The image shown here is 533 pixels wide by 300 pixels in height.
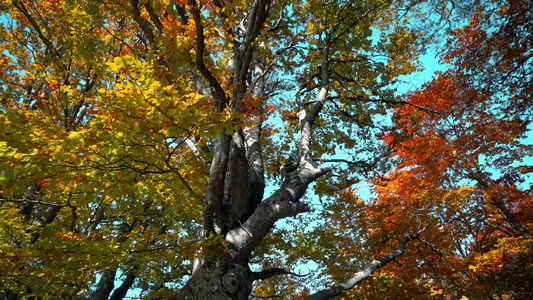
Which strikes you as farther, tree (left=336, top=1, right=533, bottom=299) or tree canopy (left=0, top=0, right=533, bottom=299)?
tree (left=336, top=1, right=533, bottom=299)

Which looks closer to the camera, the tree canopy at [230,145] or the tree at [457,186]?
the tree canopy at [230,145]

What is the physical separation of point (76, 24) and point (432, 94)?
468 inches

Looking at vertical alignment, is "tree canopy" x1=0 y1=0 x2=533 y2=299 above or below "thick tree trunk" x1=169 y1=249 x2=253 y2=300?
above

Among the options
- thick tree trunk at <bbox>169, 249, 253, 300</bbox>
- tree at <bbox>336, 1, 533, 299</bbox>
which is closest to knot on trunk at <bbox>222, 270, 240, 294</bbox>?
thick tree trunk at <bbox>169, 249, 253, 300</bbox>

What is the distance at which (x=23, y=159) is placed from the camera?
6.94ft

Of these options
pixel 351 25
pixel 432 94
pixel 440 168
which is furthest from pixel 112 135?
pixel 432 94

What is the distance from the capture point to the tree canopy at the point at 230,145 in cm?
268

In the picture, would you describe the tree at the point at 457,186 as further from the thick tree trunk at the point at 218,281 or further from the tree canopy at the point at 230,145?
the thick tree trunk at the point at 218,281

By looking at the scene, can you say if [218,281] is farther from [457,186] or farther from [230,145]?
[457,186]

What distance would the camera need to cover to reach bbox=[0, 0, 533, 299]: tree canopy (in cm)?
268

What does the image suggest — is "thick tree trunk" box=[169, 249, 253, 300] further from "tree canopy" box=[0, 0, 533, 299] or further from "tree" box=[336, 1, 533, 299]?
"tree" box=[336, 1, 533, 299]

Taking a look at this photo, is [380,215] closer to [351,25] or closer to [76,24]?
[351,25]

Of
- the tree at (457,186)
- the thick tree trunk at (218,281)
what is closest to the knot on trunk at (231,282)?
the thick tree trunk at (218,281)

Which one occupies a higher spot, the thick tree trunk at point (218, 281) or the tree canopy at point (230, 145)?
the tree canopy at point (230, 145)
